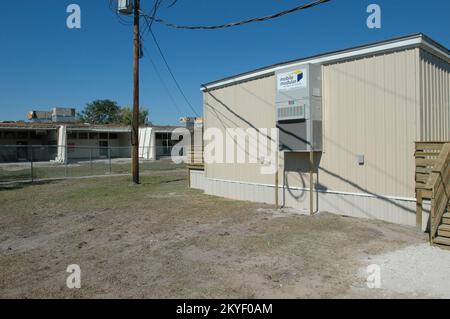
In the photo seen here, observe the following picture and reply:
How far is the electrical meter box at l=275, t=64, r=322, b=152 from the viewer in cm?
810

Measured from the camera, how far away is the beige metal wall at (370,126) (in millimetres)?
6957

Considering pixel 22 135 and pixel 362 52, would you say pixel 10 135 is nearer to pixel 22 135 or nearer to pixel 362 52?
pixel 22 135

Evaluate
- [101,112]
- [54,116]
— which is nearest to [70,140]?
[54,116]

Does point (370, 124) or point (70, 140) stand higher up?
point (70, 140)

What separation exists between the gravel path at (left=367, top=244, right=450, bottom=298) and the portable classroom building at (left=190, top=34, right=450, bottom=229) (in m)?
1.86

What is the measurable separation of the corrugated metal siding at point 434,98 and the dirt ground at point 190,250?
215 cm

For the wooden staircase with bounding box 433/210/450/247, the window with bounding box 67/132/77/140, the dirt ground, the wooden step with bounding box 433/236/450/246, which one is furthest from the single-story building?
the wooden step with bounding box 433/236/450/246

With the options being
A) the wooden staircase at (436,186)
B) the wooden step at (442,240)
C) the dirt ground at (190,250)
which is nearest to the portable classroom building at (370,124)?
the wooden staircase at (436,186)

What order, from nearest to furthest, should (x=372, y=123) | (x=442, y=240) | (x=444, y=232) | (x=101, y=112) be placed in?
(x=442, y=240)
(x=444, y=232)
(x=372, y=123)
(x=101, y=112)

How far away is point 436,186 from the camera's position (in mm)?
5648

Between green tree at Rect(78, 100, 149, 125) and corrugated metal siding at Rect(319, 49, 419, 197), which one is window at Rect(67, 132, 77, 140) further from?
green tree at Rect(78, 100, 149, 125)

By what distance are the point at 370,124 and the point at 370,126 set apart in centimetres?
4
